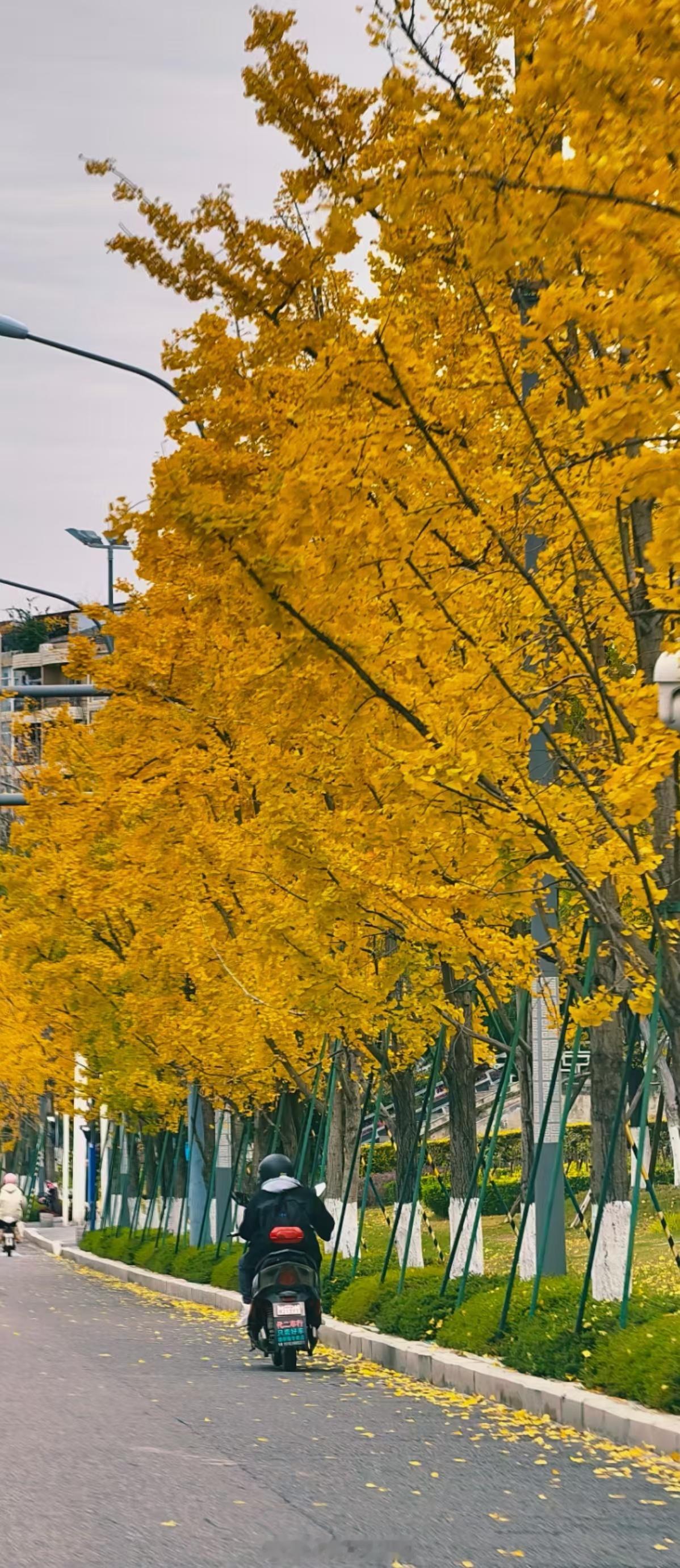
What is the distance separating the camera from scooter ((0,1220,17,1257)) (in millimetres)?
53778

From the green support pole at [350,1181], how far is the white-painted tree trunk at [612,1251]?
733 centimetres

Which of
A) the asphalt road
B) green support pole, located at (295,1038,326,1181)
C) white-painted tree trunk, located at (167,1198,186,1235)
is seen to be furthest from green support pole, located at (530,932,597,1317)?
white-painted tree trunk, located at (167,1198,186,1235)

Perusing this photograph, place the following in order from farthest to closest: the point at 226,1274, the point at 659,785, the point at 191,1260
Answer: the point at 191,1260 → the point at 226,1274 → the point at 659,785

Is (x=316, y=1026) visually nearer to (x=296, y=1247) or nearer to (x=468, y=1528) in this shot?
(x=296, y=1247)

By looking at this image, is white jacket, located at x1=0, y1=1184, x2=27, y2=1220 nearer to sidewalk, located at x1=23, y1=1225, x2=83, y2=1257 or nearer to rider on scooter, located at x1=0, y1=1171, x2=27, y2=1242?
rider on scooter, located at x1=0, y1=1171, x2=27, y2=1242

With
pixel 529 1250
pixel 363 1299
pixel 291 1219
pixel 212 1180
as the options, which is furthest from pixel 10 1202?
pixel 291 1219

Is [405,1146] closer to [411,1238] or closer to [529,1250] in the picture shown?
[411,1238]

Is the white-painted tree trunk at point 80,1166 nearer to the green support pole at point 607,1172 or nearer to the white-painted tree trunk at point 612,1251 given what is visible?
the white-painted tree trunk at point 612,1251

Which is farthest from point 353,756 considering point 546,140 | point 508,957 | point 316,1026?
point 546,140

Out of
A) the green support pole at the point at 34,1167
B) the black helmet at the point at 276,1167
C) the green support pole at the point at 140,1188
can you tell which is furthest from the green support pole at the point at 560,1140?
the green support pole at the point at 34,1167

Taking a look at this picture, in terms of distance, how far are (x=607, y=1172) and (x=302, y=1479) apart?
516cm

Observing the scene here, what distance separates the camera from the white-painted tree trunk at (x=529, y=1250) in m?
19.0

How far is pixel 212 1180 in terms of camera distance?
113 feet

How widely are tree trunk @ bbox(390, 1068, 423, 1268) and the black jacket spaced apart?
3141 millimetres
